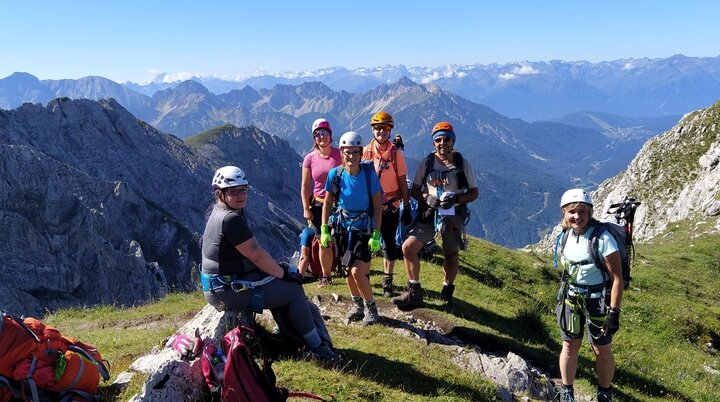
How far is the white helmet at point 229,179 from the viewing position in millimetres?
7488

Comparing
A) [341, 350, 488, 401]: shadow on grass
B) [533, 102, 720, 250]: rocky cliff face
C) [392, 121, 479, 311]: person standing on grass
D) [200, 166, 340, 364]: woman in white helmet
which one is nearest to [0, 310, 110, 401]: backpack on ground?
[200, 166, 340, 364]: woman in white helmet

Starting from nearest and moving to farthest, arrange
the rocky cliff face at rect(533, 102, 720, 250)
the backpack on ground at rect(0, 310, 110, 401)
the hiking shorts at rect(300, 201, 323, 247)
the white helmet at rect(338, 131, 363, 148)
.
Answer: the backpack on ground at rect(0, 310, 110, 401)
the white helmet at rect(338, 131, 363, 148)
the hiking shorts at rect(300, 201, 323, 247)
the rocky cliff face at rect(533, 102, 720, 250)

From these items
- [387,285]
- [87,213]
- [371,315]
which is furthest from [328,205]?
[87,213]

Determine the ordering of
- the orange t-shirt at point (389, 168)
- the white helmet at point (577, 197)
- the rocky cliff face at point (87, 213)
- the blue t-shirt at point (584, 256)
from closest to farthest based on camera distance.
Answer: the blue t-shirt at point (584, 256)
the white helmet at point (577, 197)
the orange t-shirt at point (389, 168)
the rocky cliff face at point (87, 213)

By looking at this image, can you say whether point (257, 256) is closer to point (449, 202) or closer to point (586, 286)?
point (449, 202)

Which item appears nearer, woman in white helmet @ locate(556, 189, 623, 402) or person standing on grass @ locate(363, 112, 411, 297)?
woman in white helmet @ locate(556, 189, 623, 402)

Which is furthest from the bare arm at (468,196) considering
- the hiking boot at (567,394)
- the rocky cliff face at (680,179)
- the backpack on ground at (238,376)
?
the rocky cliff face at (680,179)

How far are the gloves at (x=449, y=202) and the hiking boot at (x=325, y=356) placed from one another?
16.0 ft

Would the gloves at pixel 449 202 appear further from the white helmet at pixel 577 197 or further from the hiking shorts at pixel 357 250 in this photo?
the white helmet at pixel 577 197

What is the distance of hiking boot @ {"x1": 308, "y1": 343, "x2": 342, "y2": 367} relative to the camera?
8.18 meters

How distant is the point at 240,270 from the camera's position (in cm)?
776

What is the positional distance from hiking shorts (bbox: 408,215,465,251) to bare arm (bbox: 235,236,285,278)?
521 centimetres

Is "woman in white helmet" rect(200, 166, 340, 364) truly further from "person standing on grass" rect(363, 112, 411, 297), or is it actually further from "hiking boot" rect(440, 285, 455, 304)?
"hiking boot" rect(440, 285, 455, 304)

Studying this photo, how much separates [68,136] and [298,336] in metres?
181
